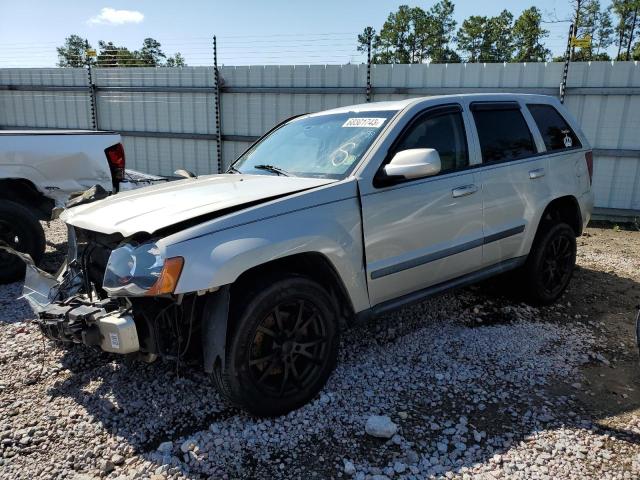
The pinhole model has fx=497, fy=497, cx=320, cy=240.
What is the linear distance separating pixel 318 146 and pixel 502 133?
1640 mm

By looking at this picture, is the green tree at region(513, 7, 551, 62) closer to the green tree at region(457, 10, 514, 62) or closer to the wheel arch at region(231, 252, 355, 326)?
the green tree at region(457, 10, 514, 62)

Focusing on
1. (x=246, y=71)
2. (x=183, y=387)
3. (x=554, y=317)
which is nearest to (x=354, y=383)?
(x=183, y=387)

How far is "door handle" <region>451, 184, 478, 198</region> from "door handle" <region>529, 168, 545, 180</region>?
2.56 ft

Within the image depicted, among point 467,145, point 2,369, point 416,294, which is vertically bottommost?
point 2,369

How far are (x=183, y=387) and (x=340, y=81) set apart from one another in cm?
779

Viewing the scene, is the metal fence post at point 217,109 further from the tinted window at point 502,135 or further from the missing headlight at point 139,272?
the missing headlight at point 139,272

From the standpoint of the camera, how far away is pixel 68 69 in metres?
12.7

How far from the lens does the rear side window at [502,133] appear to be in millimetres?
3990

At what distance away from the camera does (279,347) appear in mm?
2822

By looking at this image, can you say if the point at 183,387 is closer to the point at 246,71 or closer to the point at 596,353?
the point at 596,353

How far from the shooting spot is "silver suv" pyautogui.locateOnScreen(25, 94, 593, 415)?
2588mm

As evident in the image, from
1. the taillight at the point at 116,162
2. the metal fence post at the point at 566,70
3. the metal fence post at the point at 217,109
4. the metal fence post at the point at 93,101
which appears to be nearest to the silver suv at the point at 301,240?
the taillight at the point at 116,162

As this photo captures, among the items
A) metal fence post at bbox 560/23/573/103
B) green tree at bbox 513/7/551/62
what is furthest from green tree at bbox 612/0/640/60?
metal fence post at bbox 560/23/573/103

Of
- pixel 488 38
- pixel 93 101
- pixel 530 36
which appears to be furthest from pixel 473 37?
pixel 93 101
